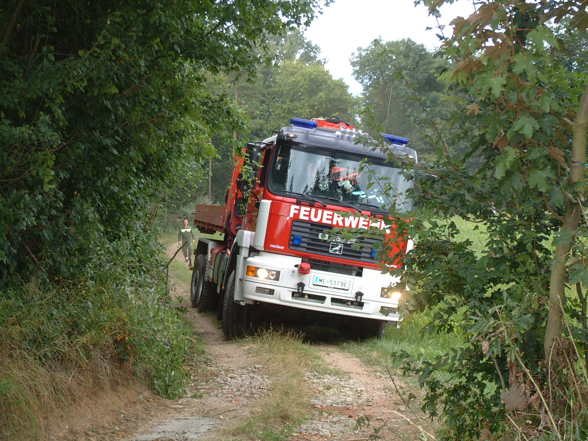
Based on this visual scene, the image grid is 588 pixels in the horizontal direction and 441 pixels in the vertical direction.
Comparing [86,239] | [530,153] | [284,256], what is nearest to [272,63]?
[284,256]

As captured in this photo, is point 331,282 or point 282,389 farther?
point 331,282

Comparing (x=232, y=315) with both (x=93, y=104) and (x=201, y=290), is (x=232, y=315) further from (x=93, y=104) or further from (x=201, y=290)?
(x=93, y=104)

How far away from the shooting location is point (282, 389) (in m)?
7.44

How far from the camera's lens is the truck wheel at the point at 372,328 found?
11.4m

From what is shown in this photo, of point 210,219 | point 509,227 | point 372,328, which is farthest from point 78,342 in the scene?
point 210,219

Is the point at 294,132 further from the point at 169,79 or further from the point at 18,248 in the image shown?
the point at 18,248

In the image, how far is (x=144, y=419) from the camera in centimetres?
645

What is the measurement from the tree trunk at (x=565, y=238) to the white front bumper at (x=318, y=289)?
636 cm

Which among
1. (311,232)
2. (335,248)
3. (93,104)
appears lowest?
(335,248)

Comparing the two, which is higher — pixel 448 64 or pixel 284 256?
pixel 448 64

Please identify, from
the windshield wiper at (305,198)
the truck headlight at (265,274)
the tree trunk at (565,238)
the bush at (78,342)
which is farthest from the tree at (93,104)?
the tree trunk at (565,238)

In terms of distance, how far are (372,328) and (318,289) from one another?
70.5 inches

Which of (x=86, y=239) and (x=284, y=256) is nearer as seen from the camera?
(x=86, y=239)

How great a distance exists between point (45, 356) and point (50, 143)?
183 cm
